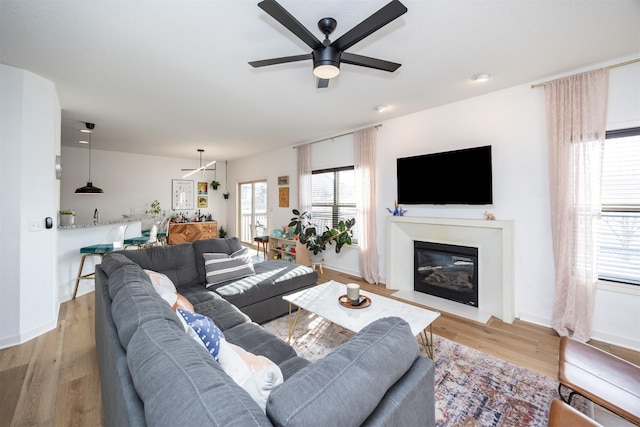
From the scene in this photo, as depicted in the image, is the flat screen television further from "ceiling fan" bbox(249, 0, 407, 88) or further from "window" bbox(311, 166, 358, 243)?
"ceiling fan" bbox(249, 0, 407, 88)

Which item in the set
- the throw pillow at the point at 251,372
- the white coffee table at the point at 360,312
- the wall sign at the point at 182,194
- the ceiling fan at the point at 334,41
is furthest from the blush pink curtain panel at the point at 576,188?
the wall sign at the point at 182,194

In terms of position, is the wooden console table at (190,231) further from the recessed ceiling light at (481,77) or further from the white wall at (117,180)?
the recessed ceiling light at (481,77)

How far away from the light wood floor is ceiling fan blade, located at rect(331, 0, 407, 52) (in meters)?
2.73

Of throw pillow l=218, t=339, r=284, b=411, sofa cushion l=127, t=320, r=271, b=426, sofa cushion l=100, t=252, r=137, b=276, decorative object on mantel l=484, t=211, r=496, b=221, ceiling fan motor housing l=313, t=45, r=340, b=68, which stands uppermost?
ceiling fan motor housing l=313, t=45, r=340, b=68

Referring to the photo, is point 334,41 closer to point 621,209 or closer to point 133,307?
point 133,307

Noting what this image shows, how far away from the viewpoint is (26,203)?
2.60 m

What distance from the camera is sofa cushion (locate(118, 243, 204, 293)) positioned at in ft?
9.02

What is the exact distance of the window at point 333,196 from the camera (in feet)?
15.6

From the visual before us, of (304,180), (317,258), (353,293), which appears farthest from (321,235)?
(353,293)

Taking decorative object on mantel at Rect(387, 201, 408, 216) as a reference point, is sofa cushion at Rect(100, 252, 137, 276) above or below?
below

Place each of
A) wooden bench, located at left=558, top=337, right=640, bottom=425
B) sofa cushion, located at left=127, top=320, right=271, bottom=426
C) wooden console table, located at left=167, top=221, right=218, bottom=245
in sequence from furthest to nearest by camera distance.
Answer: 1. wooden console table, located at left=167, top=221, right=218, bottom=245
2. wooden bench, located at left=558, top=337, right=640, bottom=425
3. sofa cushion, located at left=127, top=320, right=271, bottom=426

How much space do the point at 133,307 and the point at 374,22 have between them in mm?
1943

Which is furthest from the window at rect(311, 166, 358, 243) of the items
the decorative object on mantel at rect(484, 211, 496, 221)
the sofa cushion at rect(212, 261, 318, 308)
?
the decorative object on mantel at rect(484, 211, 496, 221)

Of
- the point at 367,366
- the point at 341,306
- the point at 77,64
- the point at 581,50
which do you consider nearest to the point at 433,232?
the point at 341,306
